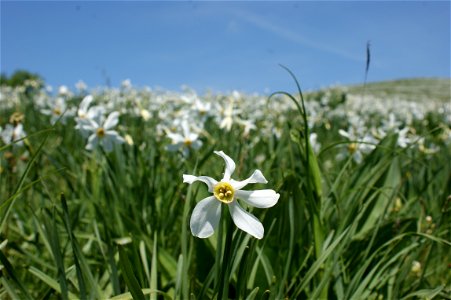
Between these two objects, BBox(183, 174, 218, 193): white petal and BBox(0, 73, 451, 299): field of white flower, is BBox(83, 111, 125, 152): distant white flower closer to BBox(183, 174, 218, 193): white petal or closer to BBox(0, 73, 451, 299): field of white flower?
BBox(0, 73, 451, 299): field of white flower

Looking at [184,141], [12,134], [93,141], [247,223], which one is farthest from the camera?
[184,141]

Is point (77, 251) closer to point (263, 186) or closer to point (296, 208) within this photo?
point (296, 208)

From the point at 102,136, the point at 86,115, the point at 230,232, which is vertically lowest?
the point at 230,232

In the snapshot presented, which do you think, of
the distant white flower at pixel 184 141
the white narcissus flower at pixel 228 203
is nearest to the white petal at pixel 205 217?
the white narcissus flower at pixel 228 203

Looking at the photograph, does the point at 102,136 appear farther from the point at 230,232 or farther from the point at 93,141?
the point at 230,232

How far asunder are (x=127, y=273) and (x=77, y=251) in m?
0.29

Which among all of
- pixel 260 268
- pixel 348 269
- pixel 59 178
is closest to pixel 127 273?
pixel 260 268

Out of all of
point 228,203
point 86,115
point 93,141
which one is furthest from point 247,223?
point 86,115

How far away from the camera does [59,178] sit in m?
4.09

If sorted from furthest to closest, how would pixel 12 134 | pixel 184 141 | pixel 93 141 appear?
pixel 184 141
pixel 93 141
pixel 12 134

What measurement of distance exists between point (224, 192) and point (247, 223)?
108mm

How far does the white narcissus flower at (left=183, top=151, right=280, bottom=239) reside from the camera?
3.41ft

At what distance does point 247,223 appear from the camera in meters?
1.04

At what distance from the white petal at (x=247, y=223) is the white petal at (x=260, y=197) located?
4 cm
